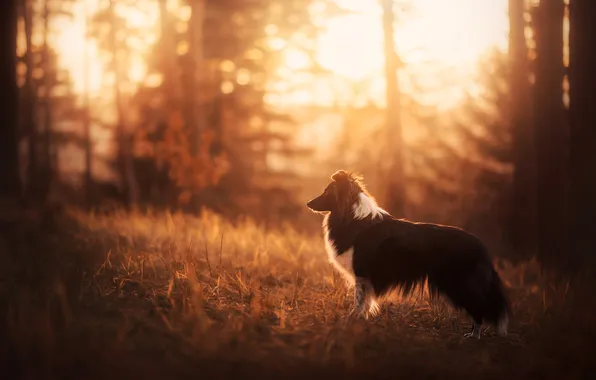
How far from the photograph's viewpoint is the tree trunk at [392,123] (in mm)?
14266

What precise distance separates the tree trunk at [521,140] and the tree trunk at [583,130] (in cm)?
111

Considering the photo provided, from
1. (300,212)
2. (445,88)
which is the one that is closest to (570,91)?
(445,88)

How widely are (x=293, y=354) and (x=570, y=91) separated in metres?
7.50

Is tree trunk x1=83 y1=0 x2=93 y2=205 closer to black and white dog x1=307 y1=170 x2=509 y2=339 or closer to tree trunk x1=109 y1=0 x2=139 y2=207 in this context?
tree trunk x1=109 y1=0 x2=139 y2=207

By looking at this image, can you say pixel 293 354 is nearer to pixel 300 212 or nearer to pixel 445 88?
pixel 445 88

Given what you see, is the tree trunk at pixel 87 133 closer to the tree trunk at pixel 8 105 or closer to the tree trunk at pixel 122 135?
the tree trunk at pixel 122 135

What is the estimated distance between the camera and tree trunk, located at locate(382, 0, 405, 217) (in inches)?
562

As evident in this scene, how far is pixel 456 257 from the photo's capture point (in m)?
6.26

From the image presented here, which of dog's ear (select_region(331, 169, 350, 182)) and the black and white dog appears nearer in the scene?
the black and white dog

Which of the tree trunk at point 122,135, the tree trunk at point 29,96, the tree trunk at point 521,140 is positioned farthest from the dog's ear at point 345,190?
the tree trunk at point 29,96

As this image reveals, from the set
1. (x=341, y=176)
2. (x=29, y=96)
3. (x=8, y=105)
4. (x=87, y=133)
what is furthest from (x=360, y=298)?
(x=87, y=133)

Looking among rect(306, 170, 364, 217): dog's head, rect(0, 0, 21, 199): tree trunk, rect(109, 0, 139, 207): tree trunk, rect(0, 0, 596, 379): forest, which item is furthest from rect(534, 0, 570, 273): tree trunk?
rect(109, 0, 139, 207): tree trunk

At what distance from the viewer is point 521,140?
11414 millimetres

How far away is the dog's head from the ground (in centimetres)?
111
